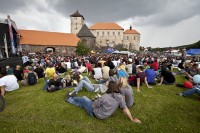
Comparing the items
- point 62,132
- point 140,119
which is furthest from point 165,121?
point 62,132

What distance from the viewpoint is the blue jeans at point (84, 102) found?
503 centimetres

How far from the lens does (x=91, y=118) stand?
4.90 meters

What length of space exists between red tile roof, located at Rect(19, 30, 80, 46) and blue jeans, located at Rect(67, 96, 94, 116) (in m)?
45.3

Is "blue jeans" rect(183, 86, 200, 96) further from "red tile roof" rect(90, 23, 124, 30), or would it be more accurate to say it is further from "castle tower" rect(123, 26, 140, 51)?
"castle tower" rect(123, 26, 140, 51)

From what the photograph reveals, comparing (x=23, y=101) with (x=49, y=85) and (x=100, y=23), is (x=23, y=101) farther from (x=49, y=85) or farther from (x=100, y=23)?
(x=100, y=23)

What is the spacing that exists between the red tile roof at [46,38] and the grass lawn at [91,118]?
44407 millimetres

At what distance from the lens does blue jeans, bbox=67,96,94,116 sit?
5.03 meters

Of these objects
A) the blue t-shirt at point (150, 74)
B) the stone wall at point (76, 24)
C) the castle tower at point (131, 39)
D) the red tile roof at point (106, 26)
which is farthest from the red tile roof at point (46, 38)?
the castle tower at point (131, 39)

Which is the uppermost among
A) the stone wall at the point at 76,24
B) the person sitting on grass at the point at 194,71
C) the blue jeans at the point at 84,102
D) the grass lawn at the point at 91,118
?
the stone wall at the point at 76,24

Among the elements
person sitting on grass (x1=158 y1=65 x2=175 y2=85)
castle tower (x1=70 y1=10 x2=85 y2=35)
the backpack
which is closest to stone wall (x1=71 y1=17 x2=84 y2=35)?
castle tower (x1=70 y1=10 x2=85 y2=35)

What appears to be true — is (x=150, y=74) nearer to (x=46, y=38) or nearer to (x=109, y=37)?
(x=46, y=38)

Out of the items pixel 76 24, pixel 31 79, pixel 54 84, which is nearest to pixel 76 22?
pixel 76 24

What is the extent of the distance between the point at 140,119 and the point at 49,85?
15.8ft

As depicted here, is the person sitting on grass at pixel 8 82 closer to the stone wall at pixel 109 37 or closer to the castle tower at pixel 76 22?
the castle tower at pixel 76 22
